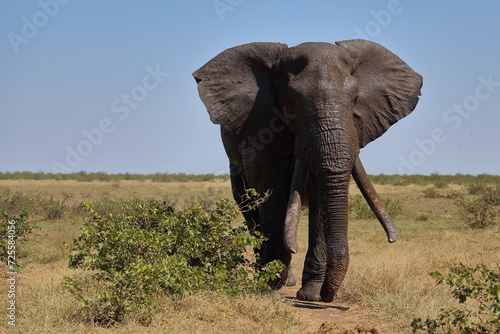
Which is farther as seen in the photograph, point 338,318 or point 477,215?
point 477,215

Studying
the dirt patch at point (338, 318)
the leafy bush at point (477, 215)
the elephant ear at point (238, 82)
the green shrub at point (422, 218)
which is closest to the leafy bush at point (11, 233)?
the elephant ear at point (238, 82)

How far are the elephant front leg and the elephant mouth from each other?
0.96 ft

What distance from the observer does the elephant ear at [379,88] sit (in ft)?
24.7

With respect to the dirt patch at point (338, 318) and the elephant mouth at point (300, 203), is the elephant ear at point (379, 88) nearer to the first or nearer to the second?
the elephant mouth at point (300, 203)

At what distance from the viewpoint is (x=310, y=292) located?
6.99m

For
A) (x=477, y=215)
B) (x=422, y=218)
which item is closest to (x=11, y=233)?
(x=477, y=215)

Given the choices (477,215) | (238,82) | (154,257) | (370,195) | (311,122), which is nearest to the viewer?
(154,257)

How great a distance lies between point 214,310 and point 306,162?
2.02 metres

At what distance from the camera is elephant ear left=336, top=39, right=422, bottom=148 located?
754 cm

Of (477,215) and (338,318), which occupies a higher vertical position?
(477,215)

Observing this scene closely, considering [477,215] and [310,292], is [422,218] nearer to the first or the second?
[477,215]

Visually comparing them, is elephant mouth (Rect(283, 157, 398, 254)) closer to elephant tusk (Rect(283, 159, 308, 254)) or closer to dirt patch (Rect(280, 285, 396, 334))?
elephant tusk (Rect(283, 159, 308, 254))

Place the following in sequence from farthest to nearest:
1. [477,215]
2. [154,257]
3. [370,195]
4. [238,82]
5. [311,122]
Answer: [477,215], [238,82], [370,195], [311,122], [154,257]

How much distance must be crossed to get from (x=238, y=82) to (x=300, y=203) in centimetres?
194
